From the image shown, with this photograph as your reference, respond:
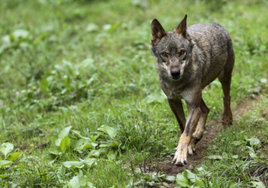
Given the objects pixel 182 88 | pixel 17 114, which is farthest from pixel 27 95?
pixel 182 88

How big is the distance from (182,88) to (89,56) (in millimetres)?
5236

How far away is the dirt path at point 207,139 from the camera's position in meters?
5.32

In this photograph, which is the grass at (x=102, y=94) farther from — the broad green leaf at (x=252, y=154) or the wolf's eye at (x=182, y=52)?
the wolf's eye at (x=182, y=52)

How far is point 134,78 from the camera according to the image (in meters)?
8.44

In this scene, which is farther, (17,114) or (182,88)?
(17,114)

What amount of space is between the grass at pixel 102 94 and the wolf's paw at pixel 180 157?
271mm

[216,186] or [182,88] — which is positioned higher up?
[182,88]

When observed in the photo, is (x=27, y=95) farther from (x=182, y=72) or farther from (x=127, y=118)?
(x=182, y=72)

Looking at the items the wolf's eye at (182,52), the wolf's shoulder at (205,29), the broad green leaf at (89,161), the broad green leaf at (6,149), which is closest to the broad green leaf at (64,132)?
the broad green leaf at (6,149)

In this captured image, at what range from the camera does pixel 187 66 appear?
17.9 feet

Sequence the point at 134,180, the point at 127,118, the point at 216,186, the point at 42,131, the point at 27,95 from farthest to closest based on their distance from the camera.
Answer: the point at 27,95 < the point at 42,131 < the point at 127,118 < the point at 134,180 < the point at 216,186

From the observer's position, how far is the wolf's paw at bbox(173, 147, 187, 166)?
515cm

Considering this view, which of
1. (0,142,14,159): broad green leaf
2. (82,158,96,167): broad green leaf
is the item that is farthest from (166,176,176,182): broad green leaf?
(0,142,14,159): broad green leaf

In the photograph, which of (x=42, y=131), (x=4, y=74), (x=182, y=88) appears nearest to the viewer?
(x=182, y=88)
